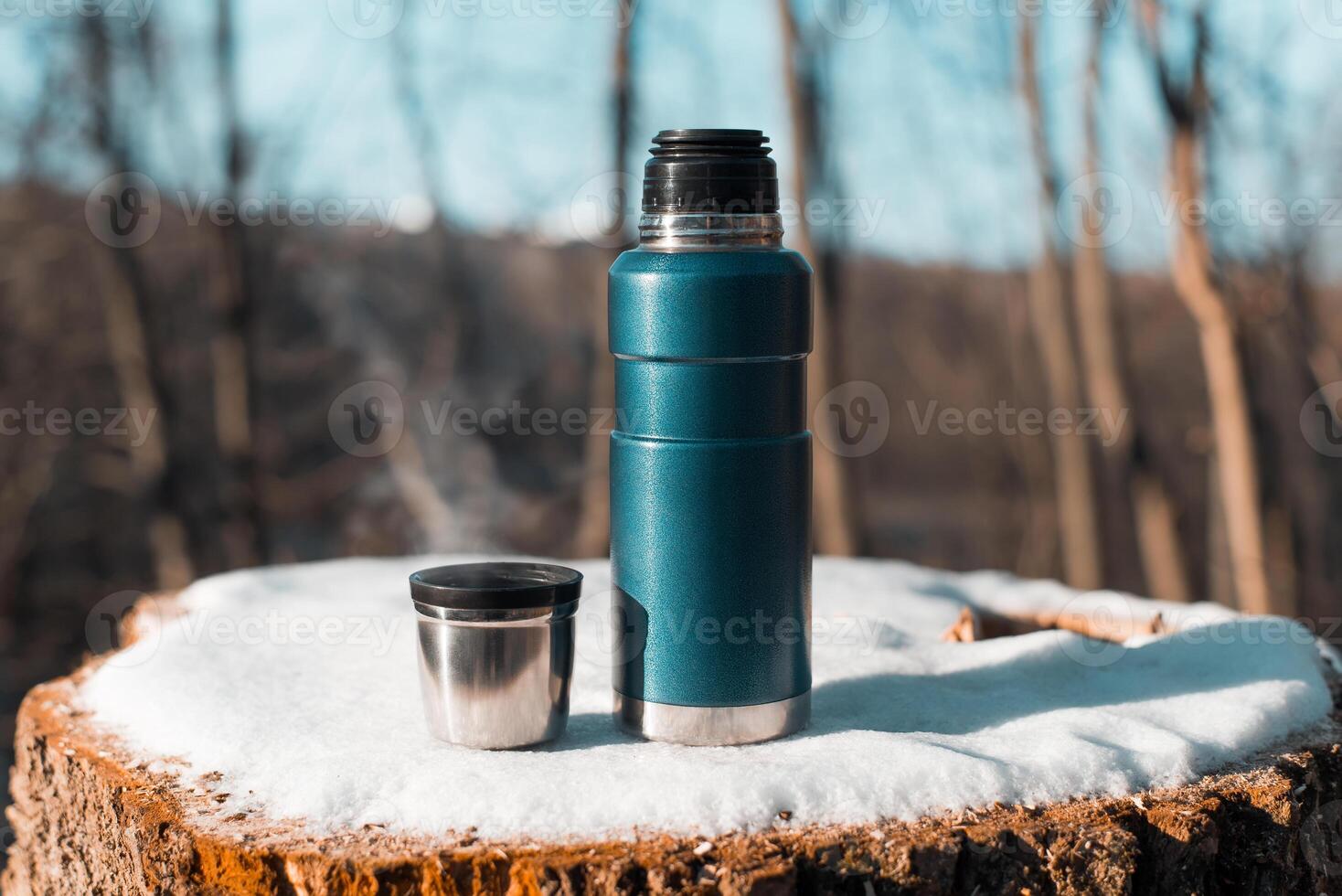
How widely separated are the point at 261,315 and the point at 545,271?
9.96ft

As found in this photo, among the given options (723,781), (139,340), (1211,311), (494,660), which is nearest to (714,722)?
(723,781)

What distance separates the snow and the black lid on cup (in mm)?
251

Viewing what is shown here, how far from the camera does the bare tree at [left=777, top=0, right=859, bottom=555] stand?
615cm

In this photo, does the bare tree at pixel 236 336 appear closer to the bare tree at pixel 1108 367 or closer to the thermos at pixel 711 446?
the bare tree at pixel 1108 367

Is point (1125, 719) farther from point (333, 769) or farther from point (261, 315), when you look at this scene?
point (261, 315)

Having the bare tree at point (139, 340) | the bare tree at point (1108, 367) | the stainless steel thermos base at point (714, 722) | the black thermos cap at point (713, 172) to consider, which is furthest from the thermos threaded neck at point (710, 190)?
the bare tree at point (139, 340)

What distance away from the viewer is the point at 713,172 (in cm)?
201

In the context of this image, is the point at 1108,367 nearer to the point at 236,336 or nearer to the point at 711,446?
the point at 236,336

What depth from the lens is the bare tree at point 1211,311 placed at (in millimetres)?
5102

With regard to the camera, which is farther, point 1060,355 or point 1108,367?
point 1060,355

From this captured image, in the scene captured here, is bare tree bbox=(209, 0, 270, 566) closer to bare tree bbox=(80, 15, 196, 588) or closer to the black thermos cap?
bare tree bbox=(80, 15, 196, 588)

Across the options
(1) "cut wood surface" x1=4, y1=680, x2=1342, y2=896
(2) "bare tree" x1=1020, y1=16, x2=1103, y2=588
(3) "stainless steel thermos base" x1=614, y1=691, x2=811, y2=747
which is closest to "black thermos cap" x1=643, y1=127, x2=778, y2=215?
(3) "stainless steel thermos base" x1=614, y1=691, x2=811, y2=747

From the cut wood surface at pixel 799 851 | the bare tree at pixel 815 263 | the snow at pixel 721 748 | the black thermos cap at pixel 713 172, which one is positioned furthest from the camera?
the bare tree at pixel 815 263

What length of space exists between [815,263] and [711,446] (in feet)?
14.3
